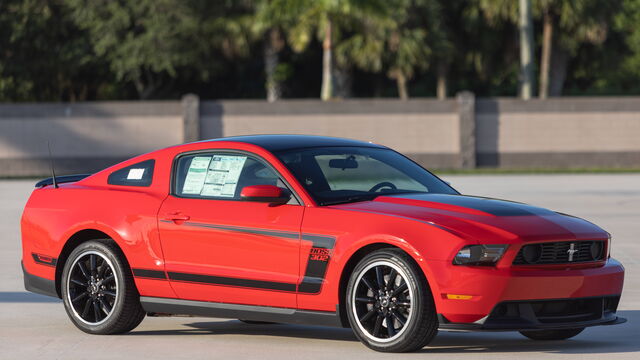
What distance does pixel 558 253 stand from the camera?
27.2ft

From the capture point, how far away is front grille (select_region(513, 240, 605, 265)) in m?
8.16

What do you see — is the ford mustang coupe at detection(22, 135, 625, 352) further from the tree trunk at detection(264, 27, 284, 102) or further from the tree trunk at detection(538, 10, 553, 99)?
the tree trunk at detection(538, 10, 553, 99)

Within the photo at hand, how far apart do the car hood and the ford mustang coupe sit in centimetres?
2

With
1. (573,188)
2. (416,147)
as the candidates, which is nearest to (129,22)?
(416,147)

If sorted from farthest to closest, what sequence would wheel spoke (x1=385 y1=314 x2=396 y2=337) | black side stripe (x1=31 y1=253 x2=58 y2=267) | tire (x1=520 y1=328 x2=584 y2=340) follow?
black side stripe (x1=31 y1=253 x2=58 y2=267), tire (x1=520 y1=328 x2=584 y2=340), wheel spoke (x1=385 y1=314 x2=396 y2=337)

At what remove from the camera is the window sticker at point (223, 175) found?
30.3ft

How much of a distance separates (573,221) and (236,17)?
1853 inches

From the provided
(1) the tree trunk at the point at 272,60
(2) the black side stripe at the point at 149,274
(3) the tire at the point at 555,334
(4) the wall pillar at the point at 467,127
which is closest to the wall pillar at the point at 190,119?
(4) the wall pillar at the point at 467,127

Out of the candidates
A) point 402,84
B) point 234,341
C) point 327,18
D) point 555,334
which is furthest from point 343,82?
point 555,334

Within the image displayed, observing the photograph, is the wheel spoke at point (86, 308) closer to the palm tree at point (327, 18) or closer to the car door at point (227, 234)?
the car door at point (227, 234)

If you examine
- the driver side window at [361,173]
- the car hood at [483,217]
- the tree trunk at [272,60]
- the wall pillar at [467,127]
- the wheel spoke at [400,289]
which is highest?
the driver side window at [361,173]

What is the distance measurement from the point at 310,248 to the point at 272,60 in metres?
47.6

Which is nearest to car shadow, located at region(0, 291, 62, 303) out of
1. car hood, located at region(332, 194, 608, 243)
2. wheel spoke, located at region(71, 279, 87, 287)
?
wheel spoke, located at region(71, 279, 87, 287)

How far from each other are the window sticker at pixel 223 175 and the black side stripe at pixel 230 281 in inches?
23.1
